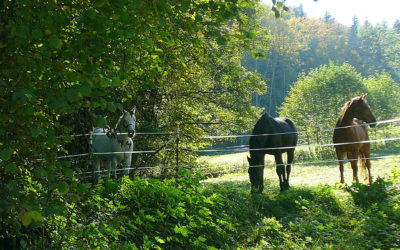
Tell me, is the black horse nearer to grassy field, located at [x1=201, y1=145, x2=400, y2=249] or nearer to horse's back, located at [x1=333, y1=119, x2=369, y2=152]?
grassy field, located at [x1=201, y1=145, x2=400, y2=249]

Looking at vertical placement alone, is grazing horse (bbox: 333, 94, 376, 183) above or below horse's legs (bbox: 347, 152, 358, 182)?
above

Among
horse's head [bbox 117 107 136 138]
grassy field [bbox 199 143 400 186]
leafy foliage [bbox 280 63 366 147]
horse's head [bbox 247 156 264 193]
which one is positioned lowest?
grassy field [bbox 199 143 400 186]

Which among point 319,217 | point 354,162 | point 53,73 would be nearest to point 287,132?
point 354,162

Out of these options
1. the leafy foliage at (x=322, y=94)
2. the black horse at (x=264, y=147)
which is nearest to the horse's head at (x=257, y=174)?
the black horse at (x=264, y=147)

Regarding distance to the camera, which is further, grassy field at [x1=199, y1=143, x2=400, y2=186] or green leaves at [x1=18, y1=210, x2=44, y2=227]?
grassy field at [x1=199, y1=143, x2=400, y2=186]

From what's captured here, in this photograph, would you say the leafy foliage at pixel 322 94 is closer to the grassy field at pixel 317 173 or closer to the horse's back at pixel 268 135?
the grassy field at pixel 317 173

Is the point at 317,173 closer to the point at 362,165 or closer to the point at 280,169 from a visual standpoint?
the point at 362,165

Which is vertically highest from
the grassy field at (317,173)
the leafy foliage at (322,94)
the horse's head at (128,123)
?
the leafy foliage at (322,94)

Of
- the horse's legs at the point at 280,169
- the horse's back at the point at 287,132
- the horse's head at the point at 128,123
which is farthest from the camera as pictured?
the horse's back at the point at 287,132

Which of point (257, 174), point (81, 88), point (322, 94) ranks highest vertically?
point (322, 94)

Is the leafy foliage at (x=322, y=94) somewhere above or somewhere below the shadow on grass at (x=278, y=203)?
above

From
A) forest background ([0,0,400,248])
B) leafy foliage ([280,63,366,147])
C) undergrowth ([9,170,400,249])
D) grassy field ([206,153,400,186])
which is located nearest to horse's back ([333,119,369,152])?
grassy field ([206,153,400,186])

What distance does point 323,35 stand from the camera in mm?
88062

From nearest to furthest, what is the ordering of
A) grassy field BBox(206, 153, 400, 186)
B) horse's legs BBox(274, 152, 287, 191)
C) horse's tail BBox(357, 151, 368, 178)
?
horse's legs BBox(274, 152, 287, 191)
horse's tail BBox(357, 151, 368, 178)
grassy field BBox(206, 153, 400, 186)
